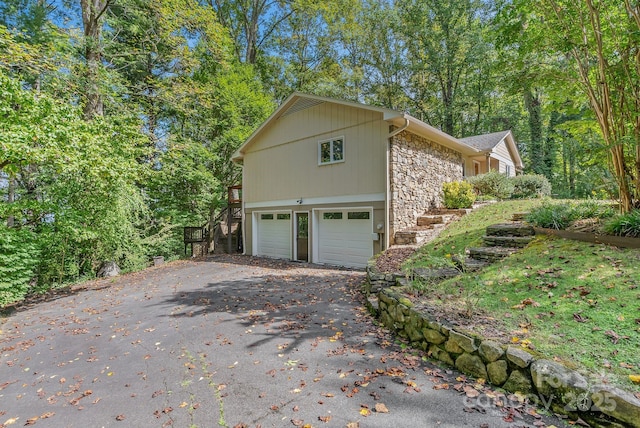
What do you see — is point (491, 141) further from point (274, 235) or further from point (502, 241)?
point (274, 235)

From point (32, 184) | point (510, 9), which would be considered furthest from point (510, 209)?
point (32, 184)

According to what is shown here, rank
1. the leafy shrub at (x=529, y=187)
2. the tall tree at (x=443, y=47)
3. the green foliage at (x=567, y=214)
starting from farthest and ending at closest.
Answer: the tall tree at (x=443, y=47) < the leafy shrub at (x=529, y=187) < the green foliage at (x=567, y=214)

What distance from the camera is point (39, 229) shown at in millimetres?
8531

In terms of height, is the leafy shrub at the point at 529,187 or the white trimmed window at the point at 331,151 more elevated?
the white trimmed window at the point at 331,151

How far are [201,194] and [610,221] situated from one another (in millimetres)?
15104

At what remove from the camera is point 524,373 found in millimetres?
2664

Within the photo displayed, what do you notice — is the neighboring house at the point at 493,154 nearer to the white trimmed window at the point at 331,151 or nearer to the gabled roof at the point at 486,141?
the gabled roof at the point at 486,141

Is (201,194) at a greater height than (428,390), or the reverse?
(201,194)

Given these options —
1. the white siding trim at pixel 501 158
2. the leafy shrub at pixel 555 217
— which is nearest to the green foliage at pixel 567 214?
the leafy shrub at pixel 555 217

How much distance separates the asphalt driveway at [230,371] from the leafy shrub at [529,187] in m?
11.9

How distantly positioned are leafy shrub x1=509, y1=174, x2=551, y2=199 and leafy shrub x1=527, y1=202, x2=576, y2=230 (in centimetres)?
866

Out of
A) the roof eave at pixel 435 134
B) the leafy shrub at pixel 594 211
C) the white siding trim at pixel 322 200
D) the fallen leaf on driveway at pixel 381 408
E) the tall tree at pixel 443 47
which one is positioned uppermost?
the tall tree at pixel 443 47

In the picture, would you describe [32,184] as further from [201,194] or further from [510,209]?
[510,209]

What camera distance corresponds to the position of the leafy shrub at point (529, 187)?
46.3 ft
